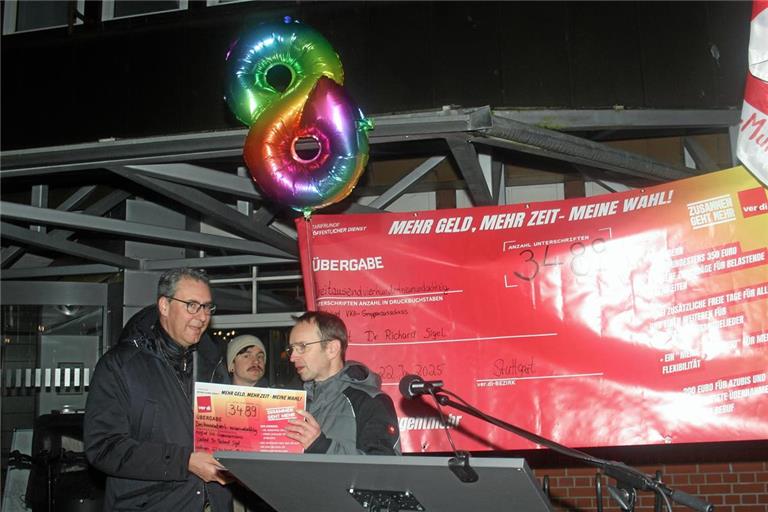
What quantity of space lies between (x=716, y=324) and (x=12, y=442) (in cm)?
640

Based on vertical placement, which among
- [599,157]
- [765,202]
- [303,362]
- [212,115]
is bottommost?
[303,362]

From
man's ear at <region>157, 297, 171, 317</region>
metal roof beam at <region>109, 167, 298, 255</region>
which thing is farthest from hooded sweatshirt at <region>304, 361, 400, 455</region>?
metal roof beam at <region>109, 167, 298, 255</region>

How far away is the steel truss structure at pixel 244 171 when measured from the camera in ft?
17.2

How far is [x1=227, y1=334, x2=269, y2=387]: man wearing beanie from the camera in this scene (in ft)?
19.8

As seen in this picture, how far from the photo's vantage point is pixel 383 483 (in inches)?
106

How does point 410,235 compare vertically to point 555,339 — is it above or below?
above

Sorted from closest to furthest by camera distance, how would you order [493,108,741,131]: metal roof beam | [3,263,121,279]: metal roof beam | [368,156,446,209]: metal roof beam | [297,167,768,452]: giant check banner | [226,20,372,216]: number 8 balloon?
[297,167,768,452]: giant check banner → [226,20,372,216]: number 8 balloon → [493,108,741,131]: metal roof beam → [368,156,446,209]: metal roof beam → [3,263,121,279]: metal roof beam

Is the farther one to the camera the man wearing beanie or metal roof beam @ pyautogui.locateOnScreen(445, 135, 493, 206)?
the man wearing beanie

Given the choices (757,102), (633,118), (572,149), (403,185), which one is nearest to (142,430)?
(572,149)

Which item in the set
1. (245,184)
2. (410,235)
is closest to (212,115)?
(245,184)

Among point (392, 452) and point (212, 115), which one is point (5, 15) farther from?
point (392, 452)

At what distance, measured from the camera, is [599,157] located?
5.37 m

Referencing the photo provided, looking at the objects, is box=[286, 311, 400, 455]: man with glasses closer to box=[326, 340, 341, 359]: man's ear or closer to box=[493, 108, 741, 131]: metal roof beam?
box=[326, 340, 341, 359]: man's ear

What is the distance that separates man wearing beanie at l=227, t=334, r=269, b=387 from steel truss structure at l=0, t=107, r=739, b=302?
99 centimetres
